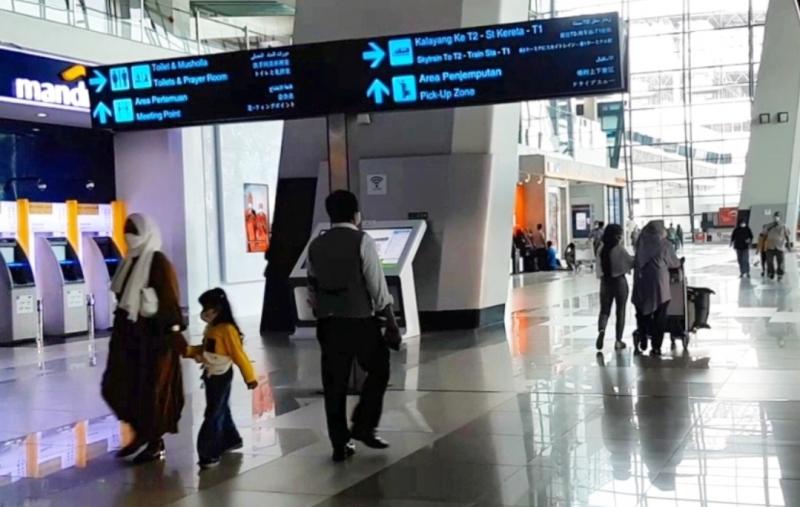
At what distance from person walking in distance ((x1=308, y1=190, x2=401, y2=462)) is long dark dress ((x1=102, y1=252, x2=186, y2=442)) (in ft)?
3.30

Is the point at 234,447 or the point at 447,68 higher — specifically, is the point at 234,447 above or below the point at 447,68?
below

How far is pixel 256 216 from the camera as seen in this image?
60.0ft

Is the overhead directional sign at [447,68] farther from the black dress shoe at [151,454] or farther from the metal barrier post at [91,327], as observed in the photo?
the metal barrier post at [91,327]

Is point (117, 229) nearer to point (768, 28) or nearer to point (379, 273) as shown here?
point (379, 273)

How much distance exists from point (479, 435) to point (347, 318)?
4.50 ft

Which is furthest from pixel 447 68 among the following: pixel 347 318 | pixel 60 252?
pixel 60 252

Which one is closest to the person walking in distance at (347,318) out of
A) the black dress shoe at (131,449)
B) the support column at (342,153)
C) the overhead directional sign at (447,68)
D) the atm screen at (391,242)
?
the black dress shoe at (131,449)

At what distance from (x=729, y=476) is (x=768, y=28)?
32951 millimetres

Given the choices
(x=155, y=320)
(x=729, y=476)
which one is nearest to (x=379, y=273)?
(x=155, y=320)

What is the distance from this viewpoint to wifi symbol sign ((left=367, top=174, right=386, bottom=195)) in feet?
45.4

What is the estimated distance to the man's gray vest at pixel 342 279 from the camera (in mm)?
5953

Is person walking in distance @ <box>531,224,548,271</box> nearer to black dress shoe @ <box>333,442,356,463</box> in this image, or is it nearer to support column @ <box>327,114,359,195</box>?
support column @ <box>327,114,359,195</box>

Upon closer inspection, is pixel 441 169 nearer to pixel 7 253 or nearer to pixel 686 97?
pixel 7 253

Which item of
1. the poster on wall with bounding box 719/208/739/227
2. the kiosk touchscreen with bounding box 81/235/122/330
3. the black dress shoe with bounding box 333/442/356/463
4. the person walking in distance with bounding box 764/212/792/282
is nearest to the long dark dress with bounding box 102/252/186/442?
the black dress shoe with bounding box 333/442/356/463
